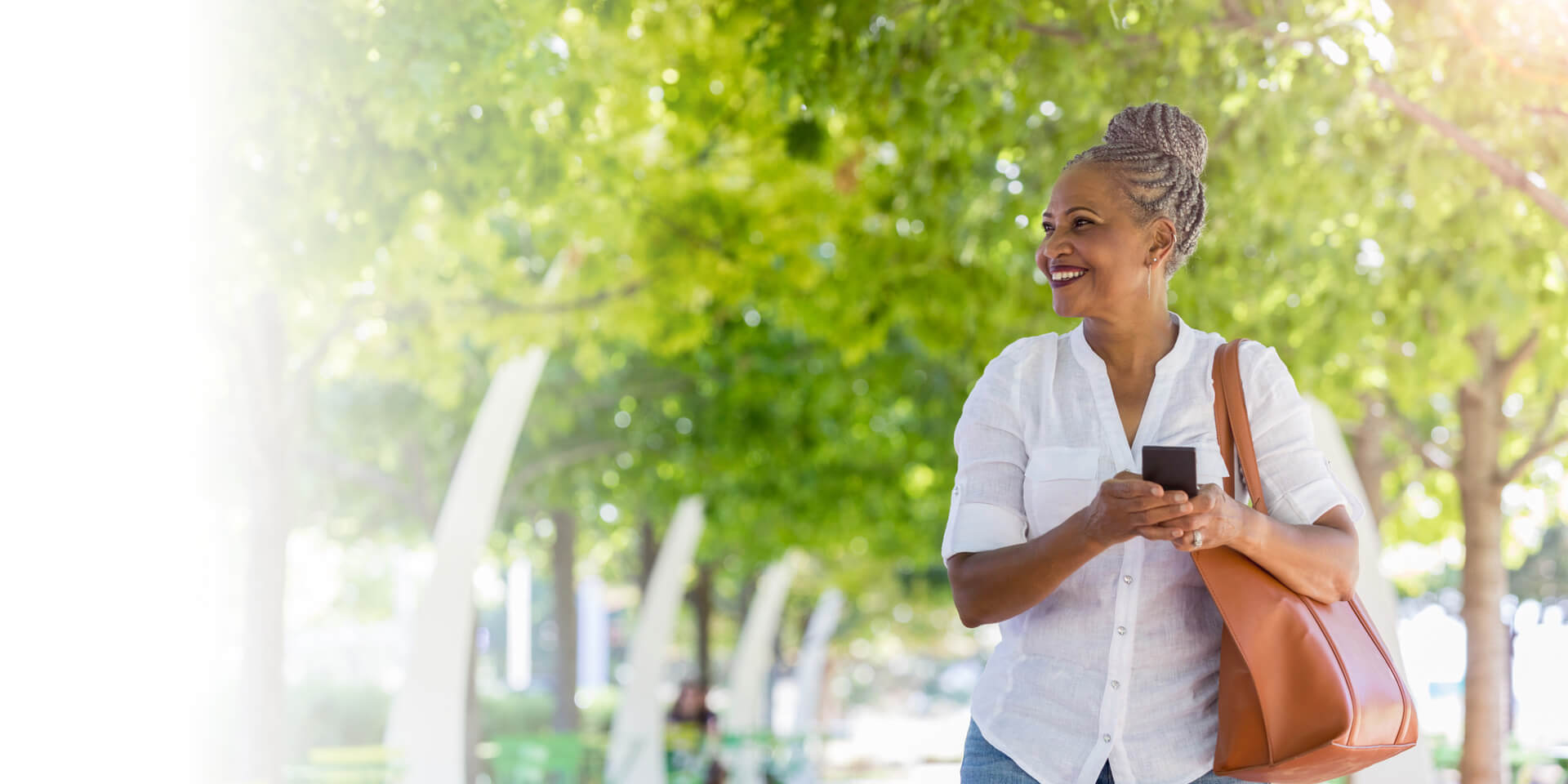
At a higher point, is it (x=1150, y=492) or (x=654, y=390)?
(x=654, y=390)

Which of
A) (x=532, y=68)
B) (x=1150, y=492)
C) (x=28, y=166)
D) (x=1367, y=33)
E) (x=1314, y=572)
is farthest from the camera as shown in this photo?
(x=28, y=166)

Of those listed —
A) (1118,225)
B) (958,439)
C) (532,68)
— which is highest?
(532,68)

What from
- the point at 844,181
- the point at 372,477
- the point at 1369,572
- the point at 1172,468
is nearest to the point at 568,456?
the point at 372,477

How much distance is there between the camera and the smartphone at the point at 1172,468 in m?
1.87

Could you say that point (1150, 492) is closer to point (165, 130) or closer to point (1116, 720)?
point (1116, 720)

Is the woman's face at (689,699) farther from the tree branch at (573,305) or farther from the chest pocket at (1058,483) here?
the chest pocket at (1058,483)

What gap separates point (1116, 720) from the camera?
2141 millimetres

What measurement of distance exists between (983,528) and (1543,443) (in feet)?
29.2

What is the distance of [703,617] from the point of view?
26.4 metres

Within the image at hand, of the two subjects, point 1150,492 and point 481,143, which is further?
point 481,143

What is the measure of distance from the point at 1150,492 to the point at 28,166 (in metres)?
7.89

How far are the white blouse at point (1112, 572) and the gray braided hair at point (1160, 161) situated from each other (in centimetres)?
22

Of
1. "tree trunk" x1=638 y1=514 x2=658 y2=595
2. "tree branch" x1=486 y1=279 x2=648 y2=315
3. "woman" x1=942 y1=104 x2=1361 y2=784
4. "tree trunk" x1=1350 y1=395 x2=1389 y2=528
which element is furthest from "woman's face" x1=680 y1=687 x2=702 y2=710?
"woman" x1=942 y1=104 x2=1361 y2=784

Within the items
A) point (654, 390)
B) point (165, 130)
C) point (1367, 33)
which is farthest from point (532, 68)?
point (654, 390)
